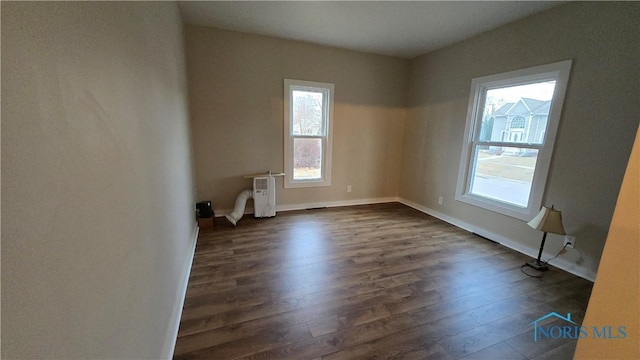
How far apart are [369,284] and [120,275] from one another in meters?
1.84

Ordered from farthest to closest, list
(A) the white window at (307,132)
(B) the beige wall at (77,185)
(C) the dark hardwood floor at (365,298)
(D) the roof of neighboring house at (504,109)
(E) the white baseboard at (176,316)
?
(A) the white window at (307,132) < (D) the roof of neighboring house at (504,109) < (C) the dark hardwood floor at (365,298) < (E) the white baseboard at (176,316) < (B) the beige wall at (77,185)

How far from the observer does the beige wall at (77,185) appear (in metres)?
0.43

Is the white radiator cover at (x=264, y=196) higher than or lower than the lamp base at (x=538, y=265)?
higher

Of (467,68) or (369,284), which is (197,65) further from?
(467,68)

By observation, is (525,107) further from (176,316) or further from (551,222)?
(176,316)

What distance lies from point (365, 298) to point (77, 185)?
6.33 feet

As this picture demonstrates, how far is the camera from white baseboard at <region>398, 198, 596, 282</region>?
2369 mm

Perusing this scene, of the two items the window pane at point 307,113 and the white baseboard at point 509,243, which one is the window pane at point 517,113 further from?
the window pane at point 307,113

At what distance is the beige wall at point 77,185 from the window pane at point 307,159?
2.84 meters

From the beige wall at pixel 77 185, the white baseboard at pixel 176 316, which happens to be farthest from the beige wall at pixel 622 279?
the white baseboard at pixel 176 316

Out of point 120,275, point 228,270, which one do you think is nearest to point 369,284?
point 228,270

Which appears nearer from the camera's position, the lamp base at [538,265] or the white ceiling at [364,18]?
the lamp base at [538,265]

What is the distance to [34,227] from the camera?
0.47 meters

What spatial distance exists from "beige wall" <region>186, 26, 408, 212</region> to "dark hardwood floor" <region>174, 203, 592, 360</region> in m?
1.11
